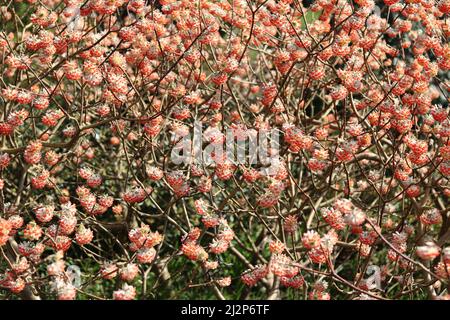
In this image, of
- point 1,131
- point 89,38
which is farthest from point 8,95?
point 89,38

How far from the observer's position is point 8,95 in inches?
128

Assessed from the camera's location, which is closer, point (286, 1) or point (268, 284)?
point (286, 1)

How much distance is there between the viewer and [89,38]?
3922mm

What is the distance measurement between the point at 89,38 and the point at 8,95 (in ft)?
2.72

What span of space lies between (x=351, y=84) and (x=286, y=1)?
2.16 ft

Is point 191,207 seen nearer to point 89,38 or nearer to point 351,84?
point 89,38
